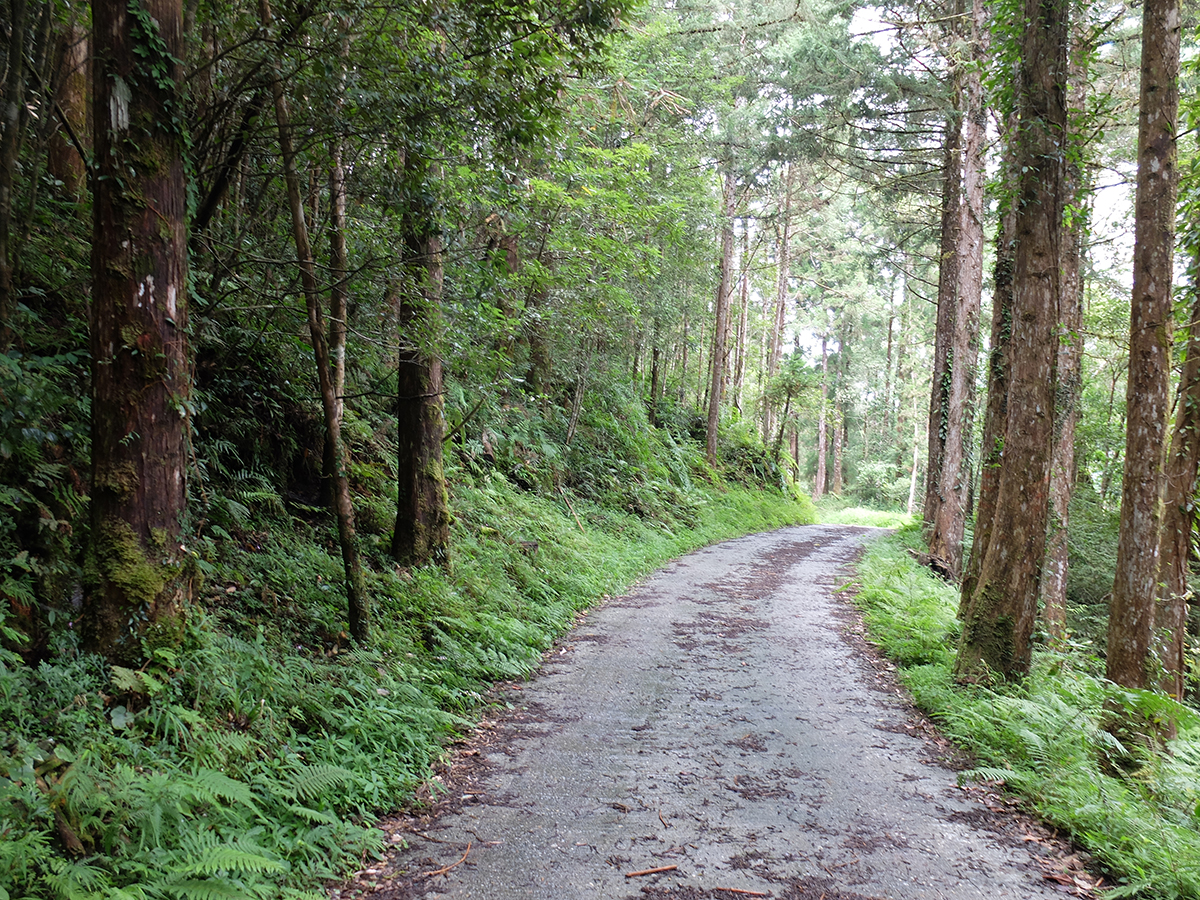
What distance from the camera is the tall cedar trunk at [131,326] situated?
12.5ft

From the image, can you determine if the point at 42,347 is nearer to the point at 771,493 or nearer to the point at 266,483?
the point at 266,483

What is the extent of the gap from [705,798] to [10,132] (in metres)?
5.82

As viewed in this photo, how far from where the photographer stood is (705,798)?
443 cm

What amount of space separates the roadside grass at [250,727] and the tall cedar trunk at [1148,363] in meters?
5.49

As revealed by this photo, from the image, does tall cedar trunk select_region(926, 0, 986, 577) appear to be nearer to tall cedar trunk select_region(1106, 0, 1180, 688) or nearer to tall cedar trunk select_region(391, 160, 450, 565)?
tall cedar trunk select_region(1106, 0, 1180, 688)

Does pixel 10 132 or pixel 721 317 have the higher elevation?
pixel 721 317

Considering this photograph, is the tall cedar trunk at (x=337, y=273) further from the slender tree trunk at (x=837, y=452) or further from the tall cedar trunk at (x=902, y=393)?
the slender tree trunk at (x=837, y=452)

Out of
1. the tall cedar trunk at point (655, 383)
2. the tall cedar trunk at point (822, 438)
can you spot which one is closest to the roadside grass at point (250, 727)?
the tall cedar trunk at point (655, 383)

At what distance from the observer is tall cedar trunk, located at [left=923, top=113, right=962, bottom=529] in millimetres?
14305

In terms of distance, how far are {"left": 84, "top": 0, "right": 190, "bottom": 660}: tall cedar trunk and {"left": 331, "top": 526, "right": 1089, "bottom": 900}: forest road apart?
2.05 metres

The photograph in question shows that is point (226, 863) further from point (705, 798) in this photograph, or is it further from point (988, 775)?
point (988, 775)

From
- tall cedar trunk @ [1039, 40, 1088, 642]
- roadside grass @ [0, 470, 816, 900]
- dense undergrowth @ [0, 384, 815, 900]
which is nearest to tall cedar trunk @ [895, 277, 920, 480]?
tall cedar trunk @ [1039, 40, 1088, 642]

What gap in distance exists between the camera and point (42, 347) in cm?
480

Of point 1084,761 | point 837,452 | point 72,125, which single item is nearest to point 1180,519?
point 1084,761
